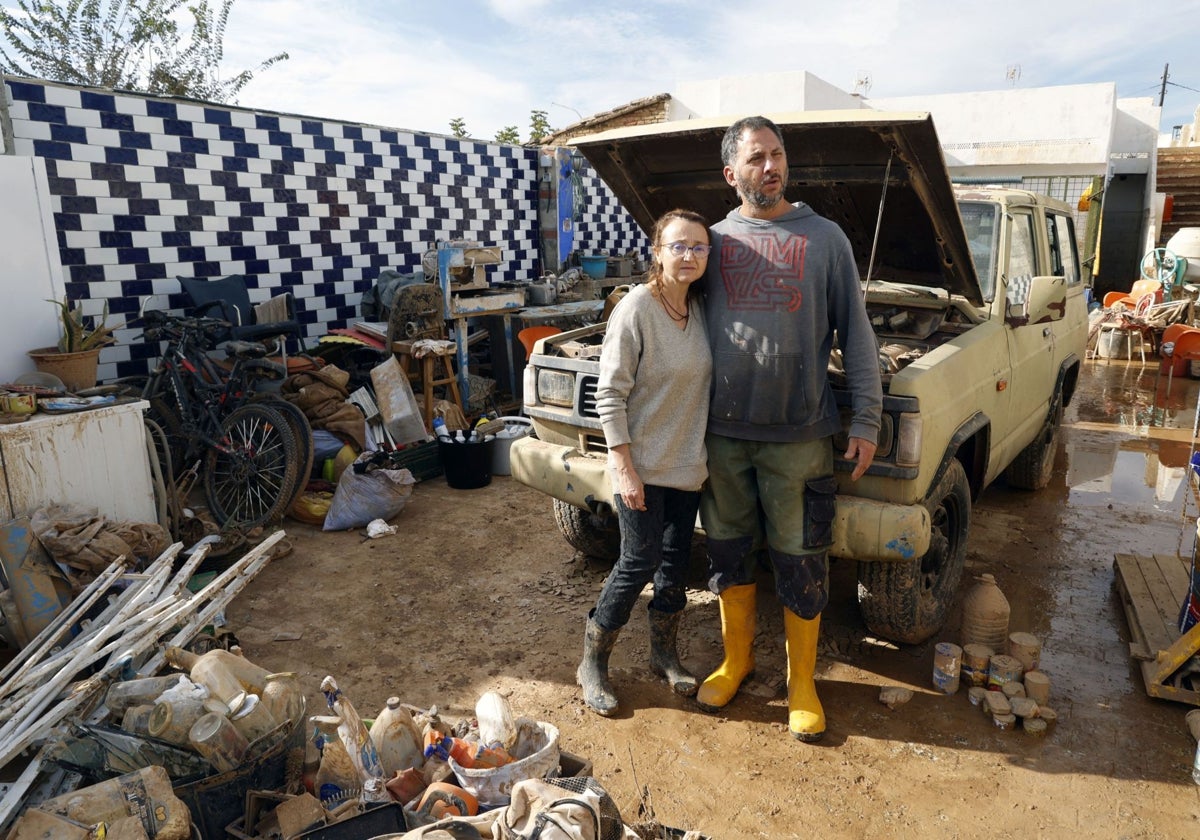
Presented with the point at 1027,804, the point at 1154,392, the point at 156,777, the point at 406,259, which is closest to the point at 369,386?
the point at 406,259

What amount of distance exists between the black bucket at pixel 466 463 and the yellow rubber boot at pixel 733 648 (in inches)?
116

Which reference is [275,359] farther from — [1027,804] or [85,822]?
[1027,804]

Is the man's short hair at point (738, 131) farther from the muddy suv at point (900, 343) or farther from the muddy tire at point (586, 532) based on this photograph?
the muddy tire at point (586, 532)

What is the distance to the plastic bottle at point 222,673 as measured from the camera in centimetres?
251

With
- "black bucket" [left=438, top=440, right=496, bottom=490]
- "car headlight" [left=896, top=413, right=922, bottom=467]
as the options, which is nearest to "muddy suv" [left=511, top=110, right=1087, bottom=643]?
"car headlight" [left=896, top=413, right=922, bottom=467]

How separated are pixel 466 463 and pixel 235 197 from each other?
2.77 meters

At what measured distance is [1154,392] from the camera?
9.12m

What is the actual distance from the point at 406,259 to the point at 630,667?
212 inches

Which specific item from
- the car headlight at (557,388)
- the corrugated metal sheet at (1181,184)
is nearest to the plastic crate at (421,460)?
the car headlight at (557,388)

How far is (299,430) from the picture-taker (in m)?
5.18

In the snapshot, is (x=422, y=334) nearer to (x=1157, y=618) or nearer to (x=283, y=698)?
(x=283, y=698)

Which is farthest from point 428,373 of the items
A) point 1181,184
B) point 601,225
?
point 1181,184

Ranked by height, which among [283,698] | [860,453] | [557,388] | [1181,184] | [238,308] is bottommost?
[283,698]

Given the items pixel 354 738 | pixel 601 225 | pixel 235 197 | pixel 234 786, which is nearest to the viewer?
pixel 234 786
